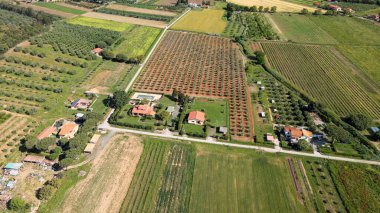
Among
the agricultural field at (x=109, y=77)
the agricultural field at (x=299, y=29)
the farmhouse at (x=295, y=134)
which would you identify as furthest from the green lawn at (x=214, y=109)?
the agricultural field at (x=299, y=29)

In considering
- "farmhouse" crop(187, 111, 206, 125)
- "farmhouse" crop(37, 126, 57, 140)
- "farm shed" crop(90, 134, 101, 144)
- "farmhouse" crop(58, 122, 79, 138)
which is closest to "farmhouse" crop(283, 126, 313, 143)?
"farmhouse" crop(187, 111, 206, 125)

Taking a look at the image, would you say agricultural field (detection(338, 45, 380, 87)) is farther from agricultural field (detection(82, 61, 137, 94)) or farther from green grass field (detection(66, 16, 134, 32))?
green grass field (detection(66, 16, 134, 32))

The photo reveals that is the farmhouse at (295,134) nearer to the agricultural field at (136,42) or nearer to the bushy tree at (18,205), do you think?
the bushy tree at (18,205)

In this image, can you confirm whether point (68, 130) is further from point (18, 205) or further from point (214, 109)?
point (214, 109)

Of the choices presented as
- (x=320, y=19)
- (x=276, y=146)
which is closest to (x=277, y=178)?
(x=276, y=146)

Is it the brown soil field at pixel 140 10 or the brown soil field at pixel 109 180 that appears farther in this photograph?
the brown soil field at pixel 140 10

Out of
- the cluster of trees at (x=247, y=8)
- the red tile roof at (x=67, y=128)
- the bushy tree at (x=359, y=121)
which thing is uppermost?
the cluster of trees at (x=247, y=8)

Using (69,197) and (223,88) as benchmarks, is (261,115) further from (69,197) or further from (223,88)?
(69,197)
